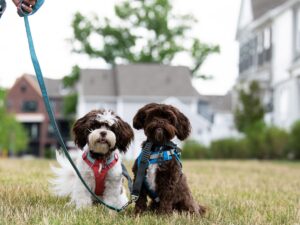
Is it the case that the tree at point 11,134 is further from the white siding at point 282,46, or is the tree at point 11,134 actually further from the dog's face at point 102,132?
the dog's face at point 102,132

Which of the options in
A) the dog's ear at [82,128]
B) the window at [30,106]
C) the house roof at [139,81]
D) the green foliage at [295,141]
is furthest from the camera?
the window at [30,106]

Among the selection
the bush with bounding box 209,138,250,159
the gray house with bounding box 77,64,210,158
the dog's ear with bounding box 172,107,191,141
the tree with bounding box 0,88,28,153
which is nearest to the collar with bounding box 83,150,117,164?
the dog's ear with bounding box 172,107,191,141

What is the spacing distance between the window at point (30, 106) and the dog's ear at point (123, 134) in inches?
3154

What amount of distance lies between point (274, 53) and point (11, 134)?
2008 inches

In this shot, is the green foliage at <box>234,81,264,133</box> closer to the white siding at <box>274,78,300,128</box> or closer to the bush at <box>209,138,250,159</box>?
the white siding at <box>274,78,300,128</box>

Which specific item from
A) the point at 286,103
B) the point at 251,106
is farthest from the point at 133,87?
the point at 286,103

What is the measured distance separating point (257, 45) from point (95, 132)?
111 feet

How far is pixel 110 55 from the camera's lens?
193 feet

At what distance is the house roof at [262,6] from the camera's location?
129 ft

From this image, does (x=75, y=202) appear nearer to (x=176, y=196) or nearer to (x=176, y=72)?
(x=176, y=196)

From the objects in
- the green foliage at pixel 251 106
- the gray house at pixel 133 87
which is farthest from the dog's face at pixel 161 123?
the gray house at pixel 133 87

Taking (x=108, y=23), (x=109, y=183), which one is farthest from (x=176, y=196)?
(x=108, y=23)

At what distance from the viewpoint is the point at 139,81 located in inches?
2146

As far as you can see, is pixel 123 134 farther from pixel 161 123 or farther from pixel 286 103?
pixel 286 103
